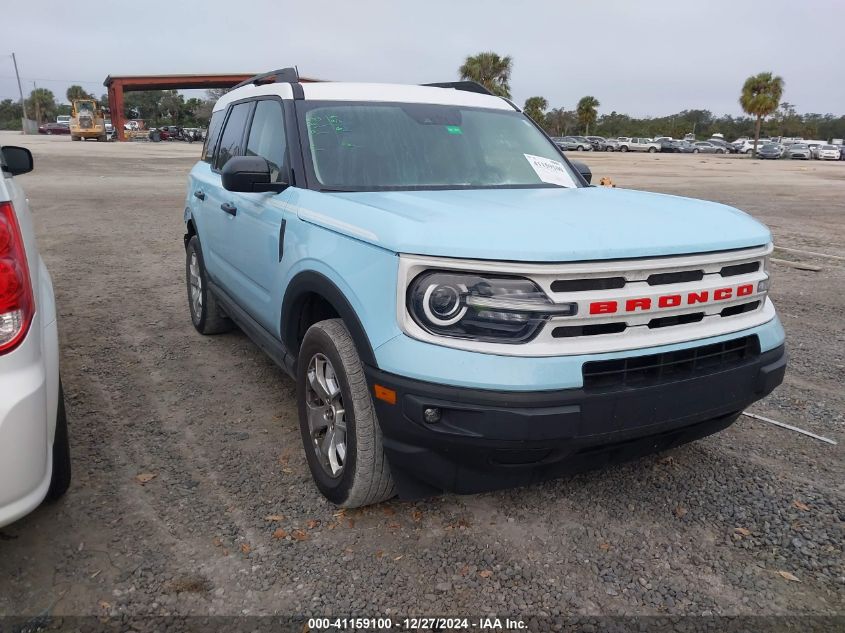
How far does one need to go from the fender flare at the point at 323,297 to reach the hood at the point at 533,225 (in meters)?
0.25

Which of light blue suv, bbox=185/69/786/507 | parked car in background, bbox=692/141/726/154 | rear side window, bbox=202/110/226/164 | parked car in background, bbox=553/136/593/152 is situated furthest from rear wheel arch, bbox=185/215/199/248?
parked car in background, bbox=692/141/726/154

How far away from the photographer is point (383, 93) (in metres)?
3.89

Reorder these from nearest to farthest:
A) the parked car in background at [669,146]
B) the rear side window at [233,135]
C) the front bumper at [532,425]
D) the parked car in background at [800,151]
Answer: the front bumper at [532,425] → the rear side window at [233,135] → the parked car in background at [800,151] → the parked car in background at [669,146]

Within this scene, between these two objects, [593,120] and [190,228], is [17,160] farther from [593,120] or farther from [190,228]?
[593,120]

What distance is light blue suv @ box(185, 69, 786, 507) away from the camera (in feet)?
7.54

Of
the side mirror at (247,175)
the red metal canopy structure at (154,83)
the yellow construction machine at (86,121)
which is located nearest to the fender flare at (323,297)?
the side mirror at (247,175)

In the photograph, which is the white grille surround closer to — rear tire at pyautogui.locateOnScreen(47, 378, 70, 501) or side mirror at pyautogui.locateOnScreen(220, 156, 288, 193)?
side mirror at pyautogui.locateOnScreen(220, 156, 288, 193)

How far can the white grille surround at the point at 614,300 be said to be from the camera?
2.29m

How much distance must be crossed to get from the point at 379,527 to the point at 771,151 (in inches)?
2287

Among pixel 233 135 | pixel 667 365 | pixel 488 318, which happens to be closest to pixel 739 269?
pixel 667 365

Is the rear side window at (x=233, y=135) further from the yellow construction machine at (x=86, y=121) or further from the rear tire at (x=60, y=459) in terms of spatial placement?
the yellow construction machine at (x=86, y=121)

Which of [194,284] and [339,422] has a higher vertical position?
[339,422]

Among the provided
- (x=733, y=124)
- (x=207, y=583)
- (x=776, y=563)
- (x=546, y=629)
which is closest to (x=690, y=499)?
(x=776, y=563)

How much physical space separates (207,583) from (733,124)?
337 feet
